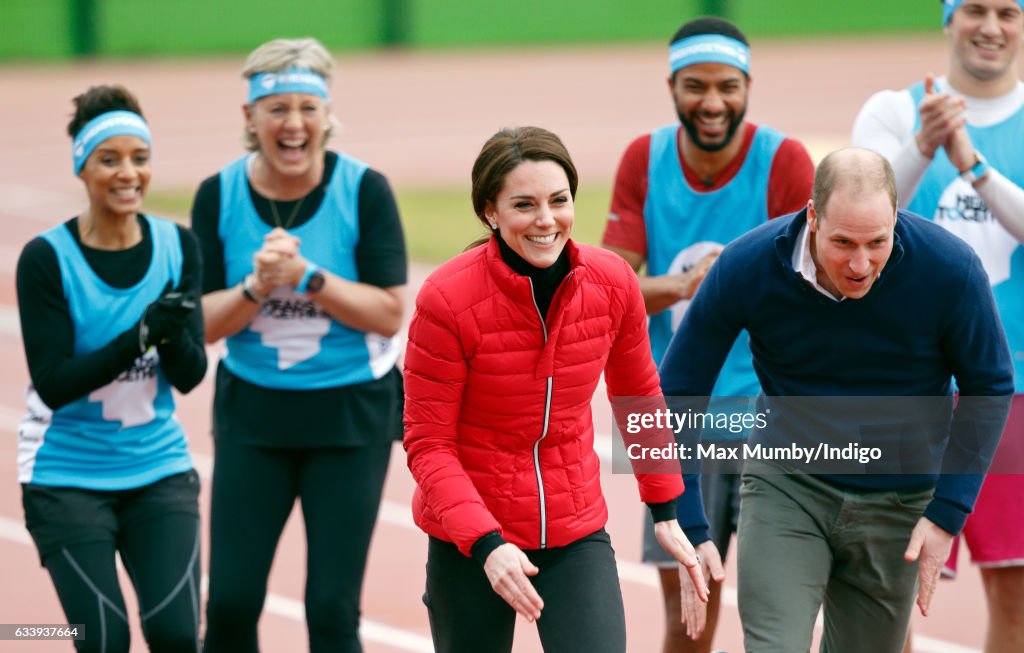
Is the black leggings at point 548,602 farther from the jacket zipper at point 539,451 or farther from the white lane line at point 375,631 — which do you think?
the white lane line at point 375,631

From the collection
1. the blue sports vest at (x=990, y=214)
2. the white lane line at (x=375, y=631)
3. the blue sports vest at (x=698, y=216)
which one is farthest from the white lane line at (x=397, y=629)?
the blue sports vest at (x=990, y=214)

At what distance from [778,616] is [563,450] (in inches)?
31.6

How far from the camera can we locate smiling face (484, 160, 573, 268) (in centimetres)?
452

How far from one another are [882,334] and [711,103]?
56.6 inches

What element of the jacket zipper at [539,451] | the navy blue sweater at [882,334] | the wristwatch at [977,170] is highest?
the wristwatch at [977,170]

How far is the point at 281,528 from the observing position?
5832mm

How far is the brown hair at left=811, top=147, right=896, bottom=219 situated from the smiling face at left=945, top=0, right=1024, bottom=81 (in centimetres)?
152

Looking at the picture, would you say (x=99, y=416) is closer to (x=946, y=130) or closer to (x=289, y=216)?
(x=289, y=216)

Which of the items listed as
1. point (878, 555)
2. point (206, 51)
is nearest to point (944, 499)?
point (878, 555)

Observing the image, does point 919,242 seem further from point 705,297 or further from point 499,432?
point 499,432

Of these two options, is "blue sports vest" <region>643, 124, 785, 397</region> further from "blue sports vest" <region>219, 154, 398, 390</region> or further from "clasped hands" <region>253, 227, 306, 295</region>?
"clasped hands" <region>253, 227, 306, 295</region>

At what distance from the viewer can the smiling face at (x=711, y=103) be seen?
5.94 meters

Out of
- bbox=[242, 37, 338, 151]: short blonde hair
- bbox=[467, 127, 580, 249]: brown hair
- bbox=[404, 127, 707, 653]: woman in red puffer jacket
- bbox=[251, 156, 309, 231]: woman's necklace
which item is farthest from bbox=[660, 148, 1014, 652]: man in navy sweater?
bbox=[242, 37, 338, 151]: short blonde hair

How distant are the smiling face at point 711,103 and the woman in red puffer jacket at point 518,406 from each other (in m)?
1.35
